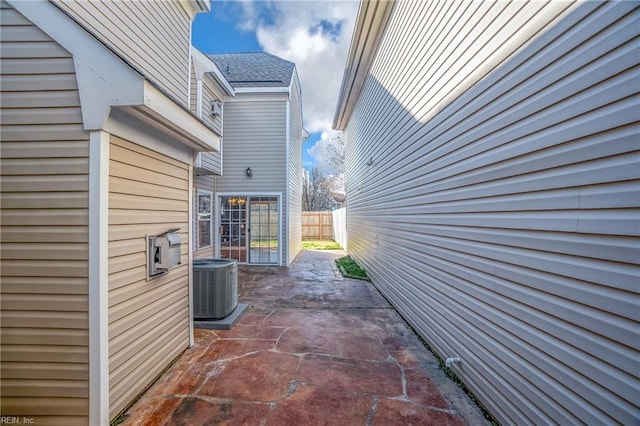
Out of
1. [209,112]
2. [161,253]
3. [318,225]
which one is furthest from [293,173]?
[318,225]

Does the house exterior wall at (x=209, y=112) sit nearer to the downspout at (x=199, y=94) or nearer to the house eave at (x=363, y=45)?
the downspout at (x=199, y=94)

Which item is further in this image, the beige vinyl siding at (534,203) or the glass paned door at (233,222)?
the glass paned door at (233,222)

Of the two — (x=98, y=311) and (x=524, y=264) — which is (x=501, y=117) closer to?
(x=524, y=264)

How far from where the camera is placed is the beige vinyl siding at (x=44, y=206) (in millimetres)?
1938

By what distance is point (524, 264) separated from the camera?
6.01 ft

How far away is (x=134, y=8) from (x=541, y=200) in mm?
4352

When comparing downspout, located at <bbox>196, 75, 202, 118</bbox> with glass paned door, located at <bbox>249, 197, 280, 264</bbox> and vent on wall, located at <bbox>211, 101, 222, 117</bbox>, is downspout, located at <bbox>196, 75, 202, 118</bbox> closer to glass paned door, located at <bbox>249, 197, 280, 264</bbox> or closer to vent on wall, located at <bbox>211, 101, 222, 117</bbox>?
vent on wall, located at <bbox>211, 101, 222, 117</bbox>

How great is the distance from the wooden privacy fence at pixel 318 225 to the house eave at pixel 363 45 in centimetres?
929

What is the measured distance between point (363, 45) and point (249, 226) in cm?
567

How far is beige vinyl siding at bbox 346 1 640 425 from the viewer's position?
4.22 ft

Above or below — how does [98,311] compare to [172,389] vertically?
above

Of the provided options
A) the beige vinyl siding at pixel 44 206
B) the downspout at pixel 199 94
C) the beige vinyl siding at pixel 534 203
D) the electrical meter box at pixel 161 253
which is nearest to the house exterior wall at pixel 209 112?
the downspout at pixel 199 94

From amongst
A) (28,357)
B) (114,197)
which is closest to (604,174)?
(114,197)

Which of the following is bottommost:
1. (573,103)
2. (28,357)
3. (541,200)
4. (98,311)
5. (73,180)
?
(28,357)
